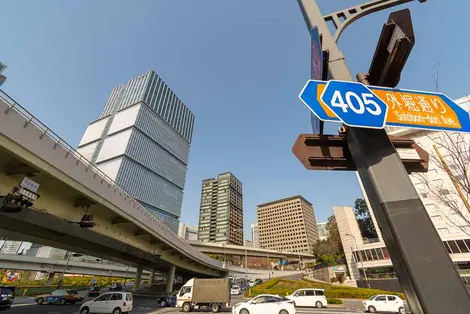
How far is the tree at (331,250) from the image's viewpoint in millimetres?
56481

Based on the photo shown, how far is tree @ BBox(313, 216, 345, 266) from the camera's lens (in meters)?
56.5

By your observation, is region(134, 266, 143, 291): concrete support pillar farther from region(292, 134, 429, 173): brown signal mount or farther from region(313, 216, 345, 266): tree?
region(292, 134, 429, 173): brown signal mount

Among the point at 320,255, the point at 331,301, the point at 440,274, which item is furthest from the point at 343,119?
the point at 320,255

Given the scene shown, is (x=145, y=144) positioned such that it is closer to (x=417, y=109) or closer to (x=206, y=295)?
(x=206, y=295)

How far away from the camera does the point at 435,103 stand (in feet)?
9.07

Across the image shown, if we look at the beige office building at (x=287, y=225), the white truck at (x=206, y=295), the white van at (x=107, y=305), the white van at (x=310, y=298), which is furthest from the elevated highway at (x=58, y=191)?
the beige office building at (x=287, y=225)

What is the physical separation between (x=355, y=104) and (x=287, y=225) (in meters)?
171

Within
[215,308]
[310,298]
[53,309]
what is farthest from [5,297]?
[310,298]

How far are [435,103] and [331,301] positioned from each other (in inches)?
1168

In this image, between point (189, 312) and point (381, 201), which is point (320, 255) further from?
point (381, 201)

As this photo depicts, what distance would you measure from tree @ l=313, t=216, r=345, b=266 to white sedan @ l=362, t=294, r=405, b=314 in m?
39.6

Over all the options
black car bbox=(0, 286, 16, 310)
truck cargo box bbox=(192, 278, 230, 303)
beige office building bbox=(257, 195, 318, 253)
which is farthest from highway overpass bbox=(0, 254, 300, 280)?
beige office building bbox=(257, 195, 318, 253)

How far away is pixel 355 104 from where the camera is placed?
8.71ft

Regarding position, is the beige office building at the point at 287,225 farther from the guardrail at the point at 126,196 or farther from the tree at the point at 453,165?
the tree at the point at 453,165
